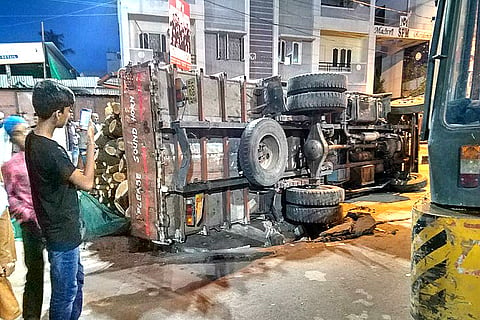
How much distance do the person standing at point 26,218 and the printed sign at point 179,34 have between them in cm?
256

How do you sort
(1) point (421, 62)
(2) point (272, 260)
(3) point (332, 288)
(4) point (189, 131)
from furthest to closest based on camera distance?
(1) point (421, 62) < (4) point (189, 131) < (2) point (272, 260) < (3) point (332, 288)

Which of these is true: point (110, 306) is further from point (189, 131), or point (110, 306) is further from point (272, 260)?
point (189, 131)

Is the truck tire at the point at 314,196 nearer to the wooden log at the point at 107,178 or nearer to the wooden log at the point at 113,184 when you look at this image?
the wooden log at the point at 113,184

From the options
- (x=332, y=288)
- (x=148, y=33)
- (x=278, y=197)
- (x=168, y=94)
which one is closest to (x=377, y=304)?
(x=332, y=288)

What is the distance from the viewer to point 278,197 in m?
5.53

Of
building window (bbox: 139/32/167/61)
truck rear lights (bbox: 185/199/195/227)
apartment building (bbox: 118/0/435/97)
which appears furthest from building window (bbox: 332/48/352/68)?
truck rear lights (bbox: 185/199/195/227)

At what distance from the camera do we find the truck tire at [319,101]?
506cm

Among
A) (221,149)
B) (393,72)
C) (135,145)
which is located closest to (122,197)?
Answer: (135,145)

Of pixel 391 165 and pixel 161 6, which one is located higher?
pixel 161 6

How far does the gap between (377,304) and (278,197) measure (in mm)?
2650

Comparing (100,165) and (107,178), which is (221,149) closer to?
(107,178)

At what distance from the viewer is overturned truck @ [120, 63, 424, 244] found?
4344 millimetres

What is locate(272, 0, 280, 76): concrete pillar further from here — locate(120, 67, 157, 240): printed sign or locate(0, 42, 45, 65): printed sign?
locate(120, 67, 157, 240): printed sign

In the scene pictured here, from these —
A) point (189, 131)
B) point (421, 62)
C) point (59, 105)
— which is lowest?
point (189, 131)
